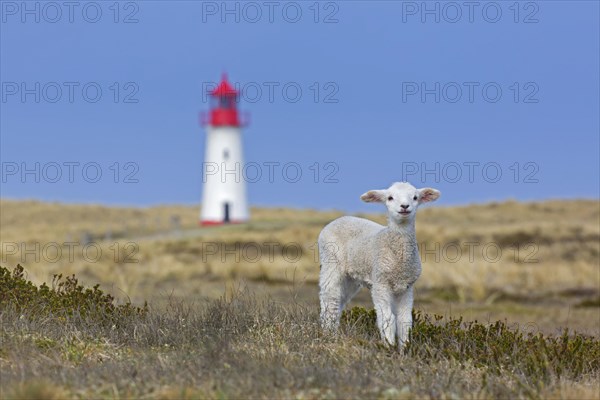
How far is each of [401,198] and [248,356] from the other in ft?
8.40

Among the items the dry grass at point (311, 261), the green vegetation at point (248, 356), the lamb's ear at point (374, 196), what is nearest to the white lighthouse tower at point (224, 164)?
the dry grass at point (311, 261)

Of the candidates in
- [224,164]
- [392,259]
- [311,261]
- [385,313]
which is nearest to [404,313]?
[385,313]

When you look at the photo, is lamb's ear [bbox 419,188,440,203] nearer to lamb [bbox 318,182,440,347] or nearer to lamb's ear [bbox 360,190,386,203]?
lamb [bbox 318,182,440,347]

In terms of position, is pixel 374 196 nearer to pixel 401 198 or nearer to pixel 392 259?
pixel 401 198

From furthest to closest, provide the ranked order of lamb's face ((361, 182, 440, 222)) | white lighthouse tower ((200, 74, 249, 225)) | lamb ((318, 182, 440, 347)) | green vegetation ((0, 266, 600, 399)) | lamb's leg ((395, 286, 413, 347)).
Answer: white lighthouse tower ((200, 74, 249, 225))
lamb's leg ((395, 286, 413, 347))
lamb ((318, 182, 440, 347))
lamb's face ((361, 182, 440, 222))
green vegetation ((0, 266, 600, 399))

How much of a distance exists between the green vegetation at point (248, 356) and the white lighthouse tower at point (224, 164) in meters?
36.5

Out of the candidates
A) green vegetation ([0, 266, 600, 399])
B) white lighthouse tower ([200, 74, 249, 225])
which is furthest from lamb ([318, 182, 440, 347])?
white lighthouse tower ([200, 74, 249, 225])

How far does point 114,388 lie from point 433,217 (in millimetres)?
49882

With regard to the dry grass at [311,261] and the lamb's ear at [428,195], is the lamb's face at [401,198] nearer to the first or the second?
the lamb's ear at [428,195]

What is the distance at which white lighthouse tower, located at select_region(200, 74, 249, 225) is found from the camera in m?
48.5

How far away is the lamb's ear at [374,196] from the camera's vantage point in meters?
9.23

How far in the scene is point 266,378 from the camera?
22.6 ft

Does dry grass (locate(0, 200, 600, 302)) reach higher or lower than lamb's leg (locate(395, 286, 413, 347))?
higher

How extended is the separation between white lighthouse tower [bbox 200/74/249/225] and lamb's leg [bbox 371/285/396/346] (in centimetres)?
3967
